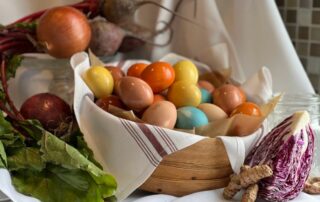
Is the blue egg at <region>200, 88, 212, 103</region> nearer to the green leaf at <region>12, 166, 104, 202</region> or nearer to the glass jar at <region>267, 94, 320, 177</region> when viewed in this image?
the glass jar at <region>267, 94, 320, 177</region>

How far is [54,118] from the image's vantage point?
57 cm

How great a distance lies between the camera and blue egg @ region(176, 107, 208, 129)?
0.54m

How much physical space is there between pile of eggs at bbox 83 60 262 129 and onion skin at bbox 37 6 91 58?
0.06 m

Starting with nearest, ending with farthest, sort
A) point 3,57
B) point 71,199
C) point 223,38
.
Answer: point 71,199
point 3,57
point 223,38

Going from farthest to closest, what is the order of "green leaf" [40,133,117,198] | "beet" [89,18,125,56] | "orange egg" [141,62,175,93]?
"beet" [89,18,125,56]
"orange egg" [141,62,175,93]
"green leaf" [40,133,117,198]

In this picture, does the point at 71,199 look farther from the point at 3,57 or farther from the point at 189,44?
the point at 189,44

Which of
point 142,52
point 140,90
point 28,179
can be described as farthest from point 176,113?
point 142,52

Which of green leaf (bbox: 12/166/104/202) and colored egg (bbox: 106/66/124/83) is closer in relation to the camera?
green leaf (bbox: 12/166/104/202)

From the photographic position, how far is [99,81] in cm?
58

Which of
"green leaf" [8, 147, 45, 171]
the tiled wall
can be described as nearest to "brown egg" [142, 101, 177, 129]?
"green leaf" [8, 147, 45, 171]

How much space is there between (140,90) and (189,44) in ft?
0.94

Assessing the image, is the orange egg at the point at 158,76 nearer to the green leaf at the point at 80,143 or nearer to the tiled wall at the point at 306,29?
the green leaf at the point at 80,143

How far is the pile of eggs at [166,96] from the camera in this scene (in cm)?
54

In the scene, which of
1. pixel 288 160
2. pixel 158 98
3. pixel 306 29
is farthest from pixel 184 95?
pixel 306 29
